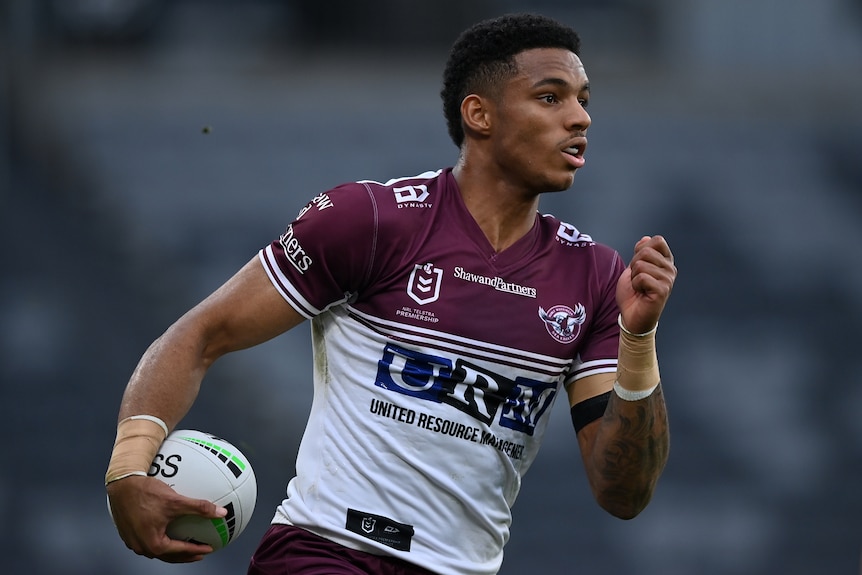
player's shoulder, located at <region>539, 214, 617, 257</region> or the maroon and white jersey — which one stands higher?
player's shoulder, located at <region>539, 214, 617, 257</region>

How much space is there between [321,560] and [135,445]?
64 centimetres

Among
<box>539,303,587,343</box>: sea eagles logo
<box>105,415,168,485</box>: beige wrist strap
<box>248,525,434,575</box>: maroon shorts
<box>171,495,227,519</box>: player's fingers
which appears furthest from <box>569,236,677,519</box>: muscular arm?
<box>105,415,168,485</box>: beige wrist strap

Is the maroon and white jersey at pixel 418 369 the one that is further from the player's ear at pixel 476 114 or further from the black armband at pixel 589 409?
the player's ear at pixel 476 114

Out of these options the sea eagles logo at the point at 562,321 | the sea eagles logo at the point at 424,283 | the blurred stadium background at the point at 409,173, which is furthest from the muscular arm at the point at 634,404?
the blurred stadium background at the point at 409,173

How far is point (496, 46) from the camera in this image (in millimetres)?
4375

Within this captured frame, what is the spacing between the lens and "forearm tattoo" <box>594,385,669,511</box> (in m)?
3.99

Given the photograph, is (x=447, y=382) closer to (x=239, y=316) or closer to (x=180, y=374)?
(x=239, y=316)

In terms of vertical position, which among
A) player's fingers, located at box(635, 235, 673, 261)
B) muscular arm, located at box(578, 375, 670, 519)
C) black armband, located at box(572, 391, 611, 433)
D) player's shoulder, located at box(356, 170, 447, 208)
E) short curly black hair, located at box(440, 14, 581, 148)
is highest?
short curly black hair, located at box(440, 14, 581, 148)

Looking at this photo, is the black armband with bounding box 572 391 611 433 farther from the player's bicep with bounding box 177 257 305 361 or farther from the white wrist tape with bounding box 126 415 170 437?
the white wrist tape with bounding box 126 415 170 437

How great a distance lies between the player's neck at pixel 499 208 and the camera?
430cm

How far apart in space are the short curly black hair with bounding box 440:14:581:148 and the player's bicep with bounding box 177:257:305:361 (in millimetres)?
959

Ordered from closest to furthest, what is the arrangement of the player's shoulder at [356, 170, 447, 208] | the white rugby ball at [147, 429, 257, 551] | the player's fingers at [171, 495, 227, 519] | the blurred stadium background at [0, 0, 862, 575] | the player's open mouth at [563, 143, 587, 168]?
the player's fingers at [171, 495, 227, 519], the white rugby ball at [147, 429, 257, 551], the player's shoulder at [356, 170, 447, 208], the player's open mouth at [563, 143, 587, 168], the blurred stadium background at [0, 0, 862, 575]

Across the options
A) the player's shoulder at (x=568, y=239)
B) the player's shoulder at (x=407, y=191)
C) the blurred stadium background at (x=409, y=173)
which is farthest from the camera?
the blurred stadium background at (x=409, y=173)

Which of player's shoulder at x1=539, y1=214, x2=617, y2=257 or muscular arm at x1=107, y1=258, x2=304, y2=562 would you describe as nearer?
muscular arm at x1=107, y1=258, x2=304, y2=562
